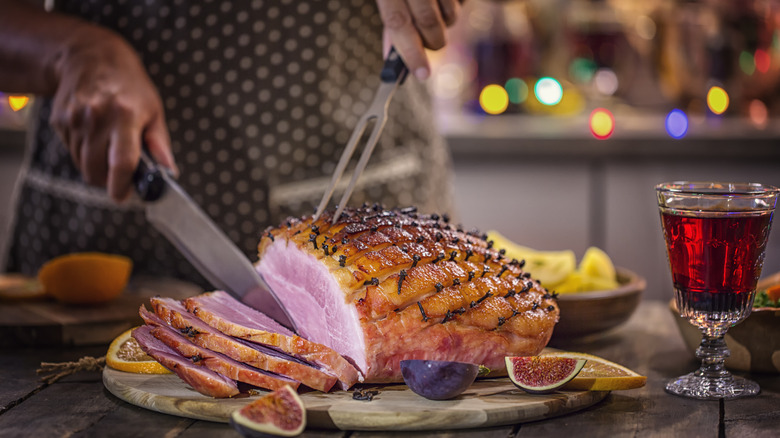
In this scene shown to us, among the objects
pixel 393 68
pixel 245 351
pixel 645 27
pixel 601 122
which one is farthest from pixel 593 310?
pixel 645 27

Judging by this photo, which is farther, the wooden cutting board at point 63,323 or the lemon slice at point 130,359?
the wooden cutting board at point 63,323

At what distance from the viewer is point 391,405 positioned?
1451 mm

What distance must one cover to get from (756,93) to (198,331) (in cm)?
472

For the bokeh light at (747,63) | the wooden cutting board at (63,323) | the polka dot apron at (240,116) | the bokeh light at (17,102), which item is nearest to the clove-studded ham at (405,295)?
the wooden cutting board at (63,323)

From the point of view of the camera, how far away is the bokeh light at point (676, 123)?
15.2ft

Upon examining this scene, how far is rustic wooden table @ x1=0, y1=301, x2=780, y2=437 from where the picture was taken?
1424 millimetres

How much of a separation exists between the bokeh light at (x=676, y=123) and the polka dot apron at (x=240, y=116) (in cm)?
231

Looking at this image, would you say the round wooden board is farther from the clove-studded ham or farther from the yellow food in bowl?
the yellow food in bowl

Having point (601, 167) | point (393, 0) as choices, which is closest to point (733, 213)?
point (393, 0)

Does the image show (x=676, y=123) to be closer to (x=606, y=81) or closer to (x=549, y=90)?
(x=606, y=81)

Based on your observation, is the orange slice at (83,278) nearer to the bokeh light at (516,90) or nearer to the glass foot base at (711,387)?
the glass foot base at (711,387)

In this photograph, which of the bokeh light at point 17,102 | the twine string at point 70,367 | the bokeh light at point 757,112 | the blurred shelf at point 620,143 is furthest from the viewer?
the bokeh light at point 17,102

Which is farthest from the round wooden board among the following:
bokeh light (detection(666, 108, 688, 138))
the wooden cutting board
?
bokeh light (detection(666, 108, 688, 138))

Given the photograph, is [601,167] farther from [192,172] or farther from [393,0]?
[393,0]
